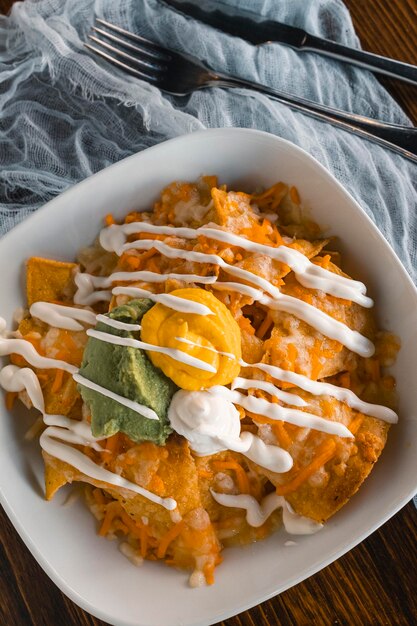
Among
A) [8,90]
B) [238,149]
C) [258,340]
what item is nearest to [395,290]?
Result: [258,340]

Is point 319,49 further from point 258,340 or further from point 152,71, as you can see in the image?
point 258,340

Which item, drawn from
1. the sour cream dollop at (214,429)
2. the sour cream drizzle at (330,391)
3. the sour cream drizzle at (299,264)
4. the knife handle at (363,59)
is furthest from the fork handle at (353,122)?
the sour cream dollop at (214,429)

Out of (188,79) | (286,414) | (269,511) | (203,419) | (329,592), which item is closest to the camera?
(203,419)

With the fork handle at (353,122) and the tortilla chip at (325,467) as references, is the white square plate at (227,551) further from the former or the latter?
the fork handle at (353,122)

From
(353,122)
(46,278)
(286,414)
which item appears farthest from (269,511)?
(353,122)

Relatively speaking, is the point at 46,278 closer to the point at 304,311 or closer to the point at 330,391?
the point at 304,311
